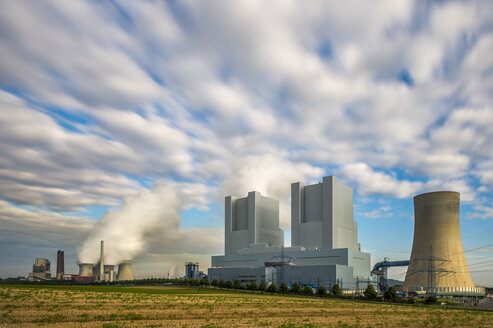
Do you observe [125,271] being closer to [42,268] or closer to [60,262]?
[42,268]

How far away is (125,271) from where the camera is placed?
394 ft

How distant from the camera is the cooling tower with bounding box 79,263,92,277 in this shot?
12228 centimetres

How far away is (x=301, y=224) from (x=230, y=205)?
24.0 metres

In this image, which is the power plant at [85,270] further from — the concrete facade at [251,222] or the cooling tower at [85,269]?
the concrete facade at [251,222]

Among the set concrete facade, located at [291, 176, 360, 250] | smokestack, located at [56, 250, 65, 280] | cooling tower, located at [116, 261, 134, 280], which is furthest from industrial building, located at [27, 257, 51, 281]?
concrete facade, located at [291, 176, 360, 250]

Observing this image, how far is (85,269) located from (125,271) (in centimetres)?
1368

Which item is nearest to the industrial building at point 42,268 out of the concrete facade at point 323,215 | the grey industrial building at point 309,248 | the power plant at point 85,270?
the power plant at point 85,270

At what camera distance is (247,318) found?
84.6 ft

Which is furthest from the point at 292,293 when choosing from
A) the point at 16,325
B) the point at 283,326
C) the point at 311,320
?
the point at 16,325

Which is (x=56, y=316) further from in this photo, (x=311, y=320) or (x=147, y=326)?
(x=311, y=320)

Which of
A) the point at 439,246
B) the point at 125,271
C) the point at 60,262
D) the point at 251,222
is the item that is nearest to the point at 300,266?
the point at 251,222

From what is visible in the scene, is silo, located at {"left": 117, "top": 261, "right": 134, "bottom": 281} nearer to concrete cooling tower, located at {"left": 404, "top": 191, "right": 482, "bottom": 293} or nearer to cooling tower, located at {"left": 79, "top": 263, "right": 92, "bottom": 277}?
cooling tower, located at {"left": 79, "top": 263, "right": 92, "bottom": 277}

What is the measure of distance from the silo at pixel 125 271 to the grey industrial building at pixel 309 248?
3385 cm

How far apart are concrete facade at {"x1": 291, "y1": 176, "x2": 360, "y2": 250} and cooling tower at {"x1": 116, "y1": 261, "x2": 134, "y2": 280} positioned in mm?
57690
